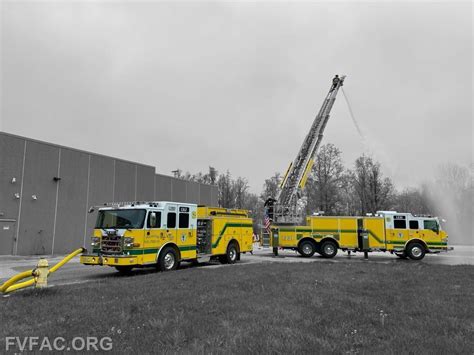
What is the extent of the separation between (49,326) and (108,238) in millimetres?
7635

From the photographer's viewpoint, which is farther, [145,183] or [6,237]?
[145,183]

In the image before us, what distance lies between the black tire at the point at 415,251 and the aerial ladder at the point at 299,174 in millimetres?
6591

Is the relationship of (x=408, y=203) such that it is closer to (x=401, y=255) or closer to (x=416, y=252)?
(x=401, y=255)

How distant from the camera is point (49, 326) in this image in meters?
5.72

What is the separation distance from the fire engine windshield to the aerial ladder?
12.3m

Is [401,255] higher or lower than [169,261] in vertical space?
lower

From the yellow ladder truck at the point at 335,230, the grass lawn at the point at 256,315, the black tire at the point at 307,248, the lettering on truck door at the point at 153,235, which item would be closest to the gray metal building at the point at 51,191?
the yellow ladder truck at the point at 335,230

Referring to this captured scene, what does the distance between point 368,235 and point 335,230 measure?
1844 mm

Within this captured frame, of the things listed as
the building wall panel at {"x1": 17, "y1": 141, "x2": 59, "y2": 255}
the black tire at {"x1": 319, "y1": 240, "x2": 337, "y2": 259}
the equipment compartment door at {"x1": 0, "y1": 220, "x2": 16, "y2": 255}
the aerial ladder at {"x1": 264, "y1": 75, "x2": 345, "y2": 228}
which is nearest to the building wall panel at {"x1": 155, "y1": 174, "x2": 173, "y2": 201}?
the building wall panel at {"x1": 17, "y1": 141, "x2": 59, "y2": 255}

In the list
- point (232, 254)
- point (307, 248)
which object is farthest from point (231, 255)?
point (307, 248)

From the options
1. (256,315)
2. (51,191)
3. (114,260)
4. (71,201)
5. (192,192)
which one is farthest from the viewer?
(192,192)

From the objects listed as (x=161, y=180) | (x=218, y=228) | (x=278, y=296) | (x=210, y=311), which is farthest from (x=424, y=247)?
(x=161, y=180)

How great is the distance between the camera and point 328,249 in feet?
71.7

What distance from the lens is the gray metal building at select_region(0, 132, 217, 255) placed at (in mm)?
22531
